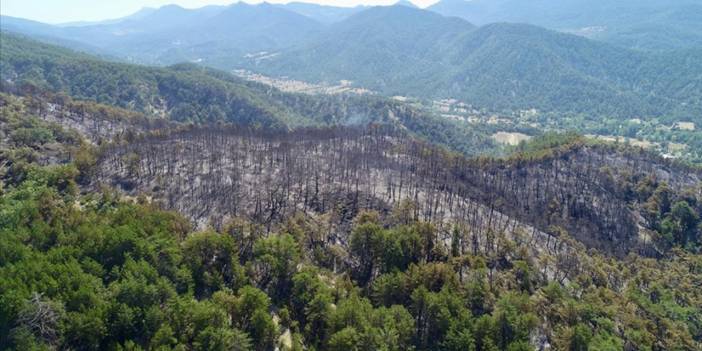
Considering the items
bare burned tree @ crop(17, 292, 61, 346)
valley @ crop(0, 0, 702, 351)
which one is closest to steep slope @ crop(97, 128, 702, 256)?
valley @ crop(0, 0, 702, 351)

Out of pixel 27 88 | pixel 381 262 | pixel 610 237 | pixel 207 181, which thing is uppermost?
pixel 27 88

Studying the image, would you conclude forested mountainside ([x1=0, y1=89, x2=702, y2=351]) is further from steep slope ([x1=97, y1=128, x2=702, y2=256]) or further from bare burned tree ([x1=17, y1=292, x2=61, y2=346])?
steep slope ([x1=97, y1=128, x2=702, y2=256])

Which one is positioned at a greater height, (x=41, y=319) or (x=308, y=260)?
(x=41, y=319)

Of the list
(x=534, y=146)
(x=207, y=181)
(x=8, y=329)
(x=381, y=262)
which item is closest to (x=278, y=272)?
(x=381, y=262)

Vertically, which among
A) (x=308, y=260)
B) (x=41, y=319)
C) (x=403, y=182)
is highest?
(x=403, y=182)

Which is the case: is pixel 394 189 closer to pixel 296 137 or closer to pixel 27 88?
pixel 296 137

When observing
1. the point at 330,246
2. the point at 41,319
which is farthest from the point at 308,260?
the point at 41,319

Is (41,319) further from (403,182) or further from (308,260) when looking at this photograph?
(403,182)

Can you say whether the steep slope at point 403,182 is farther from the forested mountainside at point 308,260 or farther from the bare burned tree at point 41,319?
the bare burned tree at point 41,319
